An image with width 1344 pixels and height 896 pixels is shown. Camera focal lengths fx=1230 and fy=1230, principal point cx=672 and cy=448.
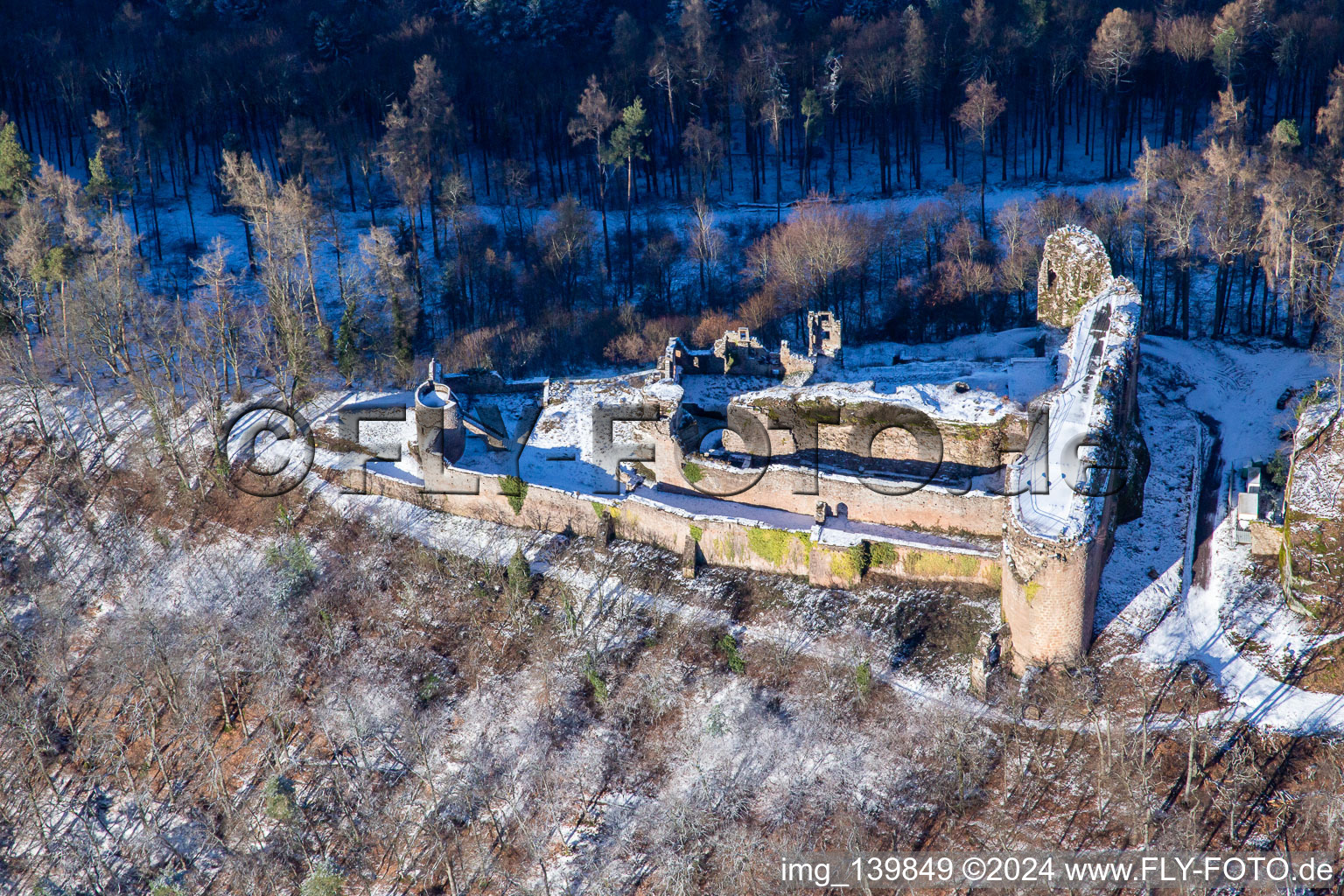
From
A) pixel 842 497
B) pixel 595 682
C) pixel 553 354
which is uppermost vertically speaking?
pixel 553 354

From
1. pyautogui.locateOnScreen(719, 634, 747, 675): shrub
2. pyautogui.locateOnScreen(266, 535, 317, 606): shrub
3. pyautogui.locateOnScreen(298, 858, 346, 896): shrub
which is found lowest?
pyautogui.locateOnScreen(298, 858, 346, 896): shrub

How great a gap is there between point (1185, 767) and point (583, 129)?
4287 cm

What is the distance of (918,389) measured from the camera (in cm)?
3953

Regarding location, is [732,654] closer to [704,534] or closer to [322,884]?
[704,534]

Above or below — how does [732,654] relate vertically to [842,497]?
below

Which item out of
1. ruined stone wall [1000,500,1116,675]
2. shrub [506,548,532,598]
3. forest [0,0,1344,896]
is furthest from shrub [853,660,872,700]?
shrub [506,548,532,598]

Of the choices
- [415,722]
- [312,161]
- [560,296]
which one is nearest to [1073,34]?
[560,296]

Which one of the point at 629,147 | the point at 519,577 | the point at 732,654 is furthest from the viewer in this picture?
the point at 629,147

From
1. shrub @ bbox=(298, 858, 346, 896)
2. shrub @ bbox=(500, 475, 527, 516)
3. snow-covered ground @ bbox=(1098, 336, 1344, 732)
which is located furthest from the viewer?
shrub @ bbox=(500, 475, 527, 516)

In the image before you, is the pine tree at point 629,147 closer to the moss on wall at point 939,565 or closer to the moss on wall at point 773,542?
the moss on wall at point 773,542

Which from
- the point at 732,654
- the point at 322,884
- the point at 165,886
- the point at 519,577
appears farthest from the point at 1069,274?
the point at 165,886

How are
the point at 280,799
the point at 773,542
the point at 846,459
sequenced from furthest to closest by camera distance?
1. the point at 846,459
2. the point at 773,542
3. the point at 280,799

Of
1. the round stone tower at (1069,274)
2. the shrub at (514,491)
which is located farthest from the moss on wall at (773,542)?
the round stone tower at (1069,274)

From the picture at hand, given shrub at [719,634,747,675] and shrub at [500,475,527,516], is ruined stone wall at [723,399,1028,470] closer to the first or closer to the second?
shrub at [500,475,527,516]
